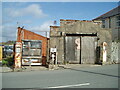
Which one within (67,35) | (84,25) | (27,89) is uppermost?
(84,25)

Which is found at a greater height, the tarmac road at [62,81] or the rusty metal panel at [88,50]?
the rusty metal panel at [88,50]

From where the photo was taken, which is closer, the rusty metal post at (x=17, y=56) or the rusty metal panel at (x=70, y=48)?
the rusty metal post at (x=17, y=56)

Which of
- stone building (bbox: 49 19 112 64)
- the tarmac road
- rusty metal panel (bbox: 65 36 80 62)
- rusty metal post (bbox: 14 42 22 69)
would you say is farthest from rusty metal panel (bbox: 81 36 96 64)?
rusty metal post (bbox: 14 42 22 69)

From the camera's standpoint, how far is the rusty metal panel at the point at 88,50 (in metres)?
13.9

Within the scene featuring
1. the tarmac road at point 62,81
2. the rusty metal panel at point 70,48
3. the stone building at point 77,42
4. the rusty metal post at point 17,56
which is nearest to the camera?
the tarmac road at point 62,81

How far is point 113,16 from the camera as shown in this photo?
A: 2350cm

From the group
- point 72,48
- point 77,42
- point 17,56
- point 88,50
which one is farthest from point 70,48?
point 17,56

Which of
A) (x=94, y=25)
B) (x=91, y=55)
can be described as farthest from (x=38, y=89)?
(x=94, y=25)

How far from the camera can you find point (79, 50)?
45.8 ft

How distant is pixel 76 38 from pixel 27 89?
9316 millimetres

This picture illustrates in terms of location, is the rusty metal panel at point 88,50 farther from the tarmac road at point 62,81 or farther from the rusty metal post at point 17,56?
the rusty metal post at point 17,56

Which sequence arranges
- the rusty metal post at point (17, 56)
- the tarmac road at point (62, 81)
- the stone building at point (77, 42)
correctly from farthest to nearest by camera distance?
the stone building at point (77, 42) → the rusty metal post at point (17, 56) → the tarmac road at point (62, 81)

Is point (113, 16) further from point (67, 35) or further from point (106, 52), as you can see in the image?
point (67, 35)

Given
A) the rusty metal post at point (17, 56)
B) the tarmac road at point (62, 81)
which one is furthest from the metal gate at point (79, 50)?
the tarmac road at point (62, 81)
